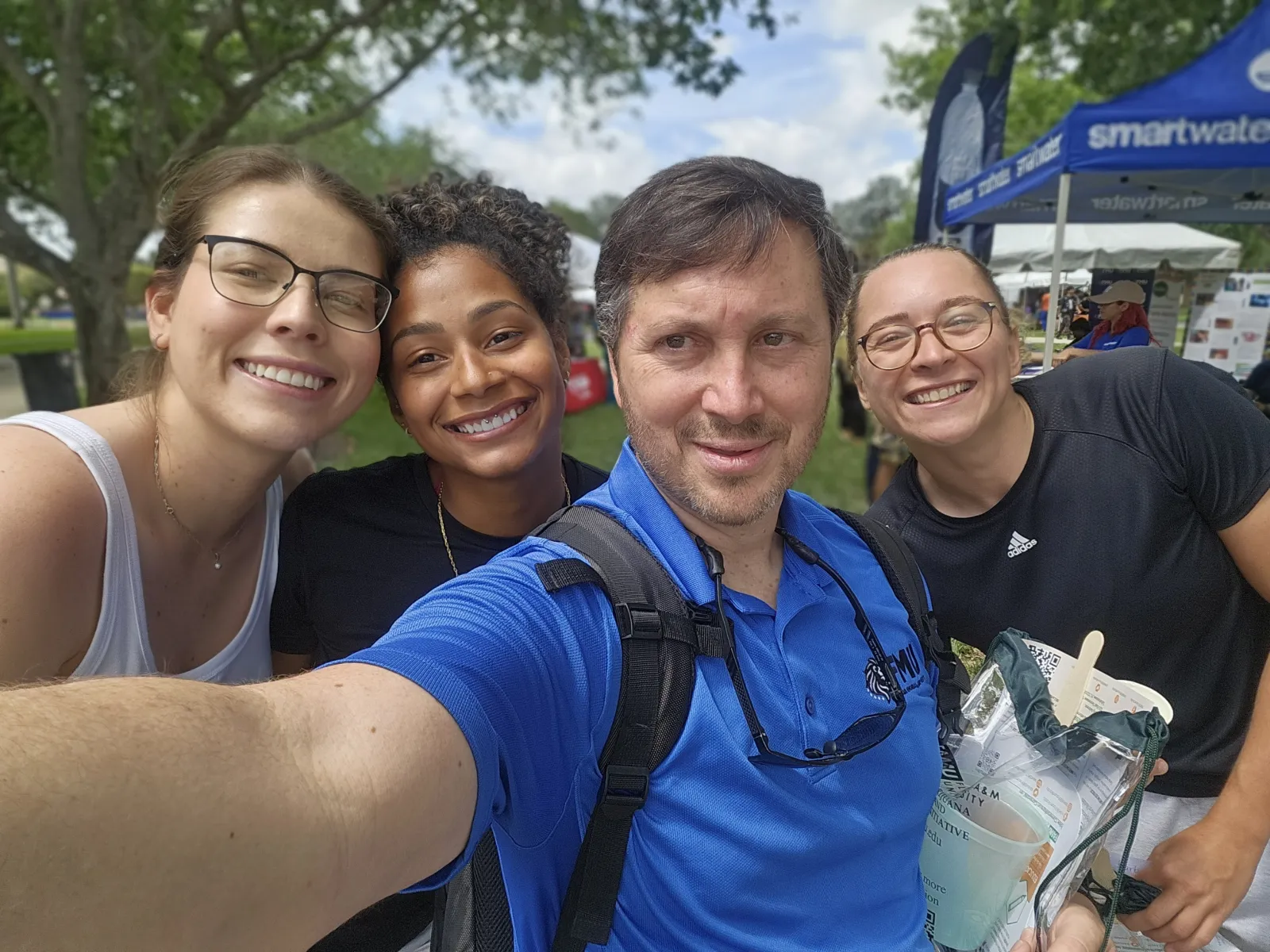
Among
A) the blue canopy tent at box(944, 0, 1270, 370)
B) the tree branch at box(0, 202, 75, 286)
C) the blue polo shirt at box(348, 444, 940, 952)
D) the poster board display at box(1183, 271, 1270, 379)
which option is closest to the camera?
the blue polo shirt at box(348, 444, 940, 952)

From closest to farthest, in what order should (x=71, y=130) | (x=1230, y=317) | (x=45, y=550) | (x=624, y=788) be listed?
(x=624, y=788) < (x=45, y=550) < (x=1230, y=317) < (x=71, y=130)

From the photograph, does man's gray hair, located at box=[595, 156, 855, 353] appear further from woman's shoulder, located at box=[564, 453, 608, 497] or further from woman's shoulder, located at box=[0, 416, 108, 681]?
woman's shoulder, located at box=[0, 416, 108, 681]

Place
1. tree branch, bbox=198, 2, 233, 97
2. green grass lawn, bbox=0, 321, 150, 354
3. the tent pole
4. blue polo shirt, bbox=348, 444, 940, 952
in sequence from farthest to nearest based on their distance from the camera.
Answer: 1. green grass lawn, bbox=0, 321, 150, 354
2. tree branch, bbox=198, 2, 233, 97
3. the tent pole
4. blue polo shirt, bbox=348, 444, 940, 952

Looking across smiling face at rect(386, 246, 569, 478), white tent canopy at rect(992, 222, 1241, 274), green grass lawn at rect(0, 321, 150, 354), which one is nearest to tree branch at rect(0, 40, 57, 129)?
green grass lawn at rect(0, 321, 150, 354)

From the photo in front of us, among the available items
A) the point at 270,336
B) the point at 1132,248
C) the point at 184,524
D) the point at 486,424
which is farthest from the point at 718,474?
the point at 1132,248

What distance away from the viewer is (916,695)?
1.43 metres

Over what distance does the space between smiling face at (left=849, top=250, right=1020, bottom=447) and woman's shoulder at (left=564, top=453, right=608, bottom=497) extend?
837 millimetres

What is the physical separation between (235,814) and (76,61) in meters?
8.52

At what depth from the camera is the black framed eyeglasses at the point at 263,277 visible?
5.51 feet

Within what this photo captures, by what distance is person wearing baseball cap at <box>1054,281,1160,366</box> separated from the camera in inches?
110

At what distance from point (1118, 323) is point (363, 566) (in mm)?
2813

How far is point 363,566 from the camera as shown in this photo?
1817 millimetres

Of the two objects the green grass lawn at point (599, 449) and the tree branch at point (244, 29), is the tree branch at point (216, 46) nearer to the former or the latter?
the tree branch at point (244, 29)

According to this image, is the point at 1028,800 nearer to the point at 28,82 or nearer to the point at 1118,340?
the point at 1118,340
